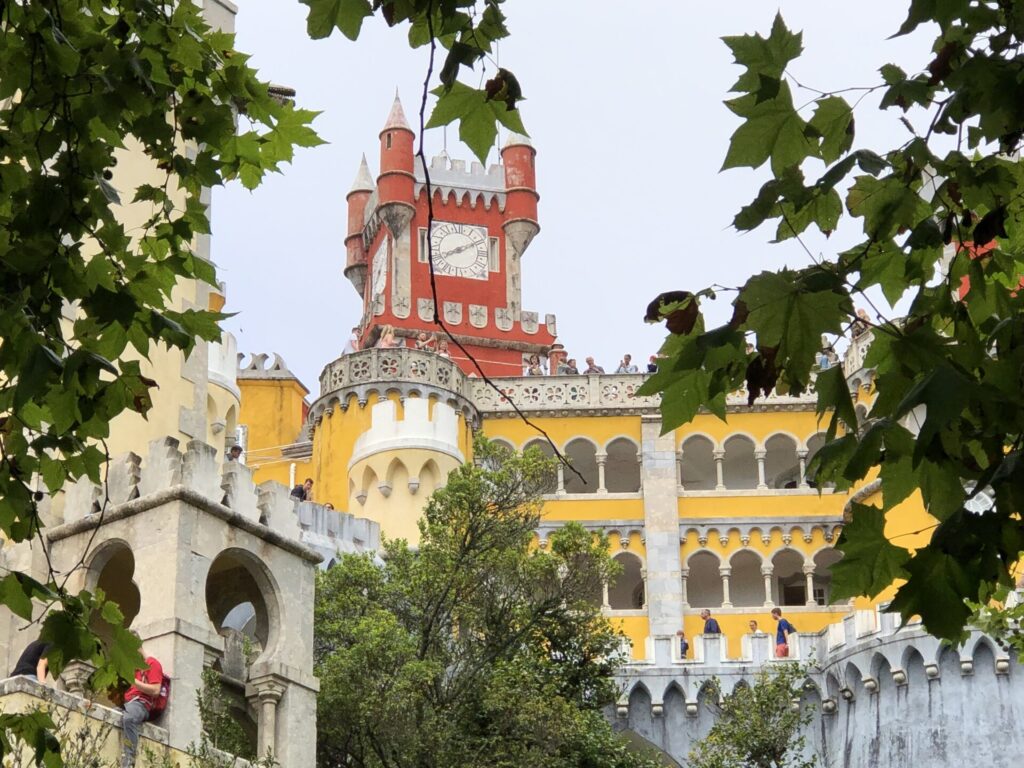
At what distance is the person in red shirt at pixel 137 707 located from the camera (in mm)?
18719

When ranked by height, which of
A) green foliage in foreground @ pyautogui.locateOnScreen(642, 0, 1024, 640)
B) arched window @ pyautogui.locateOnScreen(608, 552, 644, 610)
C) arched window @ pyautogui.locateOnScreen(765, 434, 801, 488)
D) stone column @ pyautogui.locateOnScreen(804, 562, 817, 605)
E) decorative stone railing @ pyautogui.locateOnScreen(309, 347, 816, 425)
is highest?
decorative stone railing @ pyautogui.locateOnScreen(309, 347, 816, 425)

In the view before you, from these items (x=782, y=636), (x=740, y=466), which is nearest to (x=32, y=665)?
(x=782, y=636)

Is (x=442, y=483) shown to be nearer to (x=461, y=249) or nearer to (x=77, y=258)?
(x=461, y=249)

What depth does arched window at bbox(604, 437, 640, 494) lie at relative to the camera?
4788 cm

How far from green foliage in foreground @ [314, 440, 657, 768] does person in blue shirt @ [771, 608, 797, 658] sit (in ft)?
33.7

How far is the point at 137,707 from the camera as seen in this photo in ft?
62.3

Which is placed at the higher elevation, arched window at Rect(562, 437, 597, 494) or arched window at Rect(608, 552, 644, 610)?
arched window at Rect(562, 437, 597, 494)

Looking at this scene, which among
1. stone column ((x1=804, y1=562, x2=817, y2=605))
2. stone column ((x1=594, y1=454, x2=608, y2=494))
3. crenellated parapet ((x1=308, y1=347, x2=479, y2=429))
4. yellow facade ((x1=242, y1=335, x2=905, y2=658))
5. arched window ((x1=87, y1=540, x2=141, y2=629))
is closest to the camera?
arched window ((x1=87, y1=540, x2=141, y2=629))

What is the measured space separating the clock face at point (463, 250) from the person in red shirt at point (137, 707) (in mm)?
38723

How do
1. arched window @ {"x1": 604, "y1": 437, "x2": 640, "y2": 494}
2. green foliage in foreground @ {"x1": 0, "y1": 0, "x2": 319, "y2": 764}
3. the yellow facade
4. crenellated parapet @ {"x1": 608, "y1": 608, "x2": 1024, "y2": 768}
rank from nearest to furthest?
1. green foliage in foreground @ {"x1": 0, "y1": 0, "x2": 319, "y2": 764}
2. crenellated parapet @ {"x1": 608, "y1": 608, "x2": 1024, "y2": 768}
3. the yellow facade
4. arched window @ {"x1": 604, "y1": 437, "x2": 640, "y2": 494}

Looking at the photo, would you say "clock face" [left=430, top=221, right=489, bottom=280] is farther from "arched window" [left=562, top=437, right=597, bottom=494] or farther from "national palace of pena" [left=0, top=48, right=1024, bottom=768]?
"arched window" [left=562, top=437, right=597, bottom=494]

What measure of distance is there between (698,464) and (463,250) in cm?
1229

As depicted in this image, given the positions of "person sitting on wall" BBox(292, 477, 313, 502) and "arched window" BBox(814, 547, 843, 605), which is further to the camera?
"arched window" BBox(814, 547, 843, 605)

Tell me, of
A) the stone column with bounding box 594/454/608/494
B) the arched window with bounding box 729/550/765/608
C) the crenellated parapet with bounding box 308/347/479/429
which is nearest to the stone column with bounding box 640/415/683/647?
the stone column with bounding box 594/454/608/494
